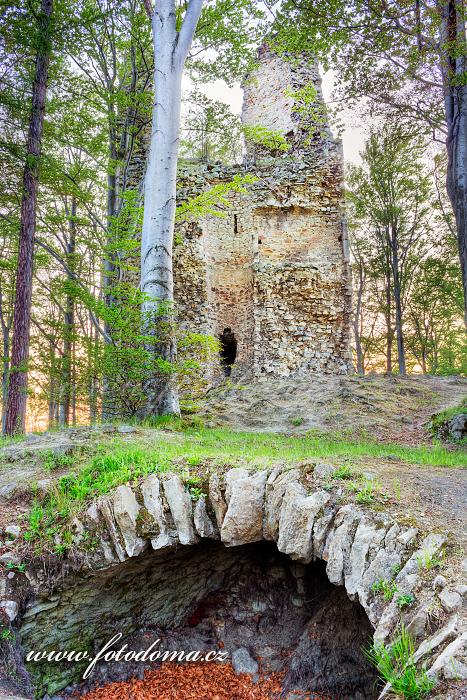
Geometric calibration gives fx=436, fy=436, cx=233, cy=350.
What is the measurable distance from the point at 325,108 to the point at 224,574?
32.3 ft

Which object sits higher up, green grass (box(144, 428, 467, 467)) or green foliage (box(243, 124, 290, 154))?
green foliage (box(243, 124, 290, 154))

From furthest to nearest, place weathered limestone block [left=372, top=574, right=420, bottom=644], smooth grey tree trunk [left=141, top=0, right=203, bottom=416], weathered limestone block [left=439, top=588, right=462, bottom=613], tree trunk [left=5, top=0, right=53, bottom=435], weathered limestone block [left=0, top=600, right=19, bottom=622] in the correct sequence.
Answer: tree trunk [left=5, top=0, right=53, bottom=435] → smooth grey tree trunk [left=141, top=0, right=203, bottom=416] → weathered limestone block [left=0, top=600, right=19, bottom=622] → weathered limestone block [left=372, top=574, right=420, bottom=644] → weathered limestone block [left=439, top=588, right=462, bottom=613]

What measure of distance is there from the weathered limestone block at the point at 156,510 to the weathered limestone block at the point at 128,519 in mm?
95

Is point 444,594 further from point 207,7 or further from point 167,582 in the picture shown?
point 207,7

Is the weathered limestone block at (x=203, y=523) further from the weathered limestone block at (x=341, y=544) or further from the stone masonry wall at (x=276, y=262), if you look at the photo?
the stone masonry wall at (x=276, y=262)

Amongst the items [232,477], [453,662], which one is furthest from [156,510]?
[453,662]

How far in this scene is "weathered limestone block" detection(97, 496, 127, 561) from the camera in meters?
3.59

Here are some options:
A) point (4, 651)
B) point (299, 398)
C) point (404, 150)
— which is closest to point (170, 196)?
A: point (299, 398)

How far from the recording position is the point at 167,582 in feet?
13.6

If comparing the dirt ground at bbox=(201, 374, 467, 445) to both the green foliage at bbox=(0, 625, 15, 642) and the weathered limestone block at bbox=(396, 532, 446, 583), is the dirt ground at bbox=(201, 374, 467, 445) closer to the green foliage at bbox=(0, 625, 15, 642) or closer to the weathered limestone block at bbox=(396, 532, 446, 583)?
the weathered limestone block at bbox=(396, 532, 446, 583)

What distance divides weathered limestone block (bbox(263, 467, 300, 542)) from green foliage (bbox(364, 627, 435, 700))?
1.17 meters

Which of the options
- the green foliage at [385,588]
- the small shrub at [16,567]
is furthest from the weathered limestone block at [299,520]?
the small shrub at [16,567]

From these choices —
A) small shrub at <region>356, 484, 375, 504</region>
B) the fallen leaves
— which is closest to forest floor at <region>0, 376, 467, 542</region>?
small shrub at <region>356, 484, 375, 504</region>

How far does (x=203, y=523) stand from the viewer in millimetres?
3631
